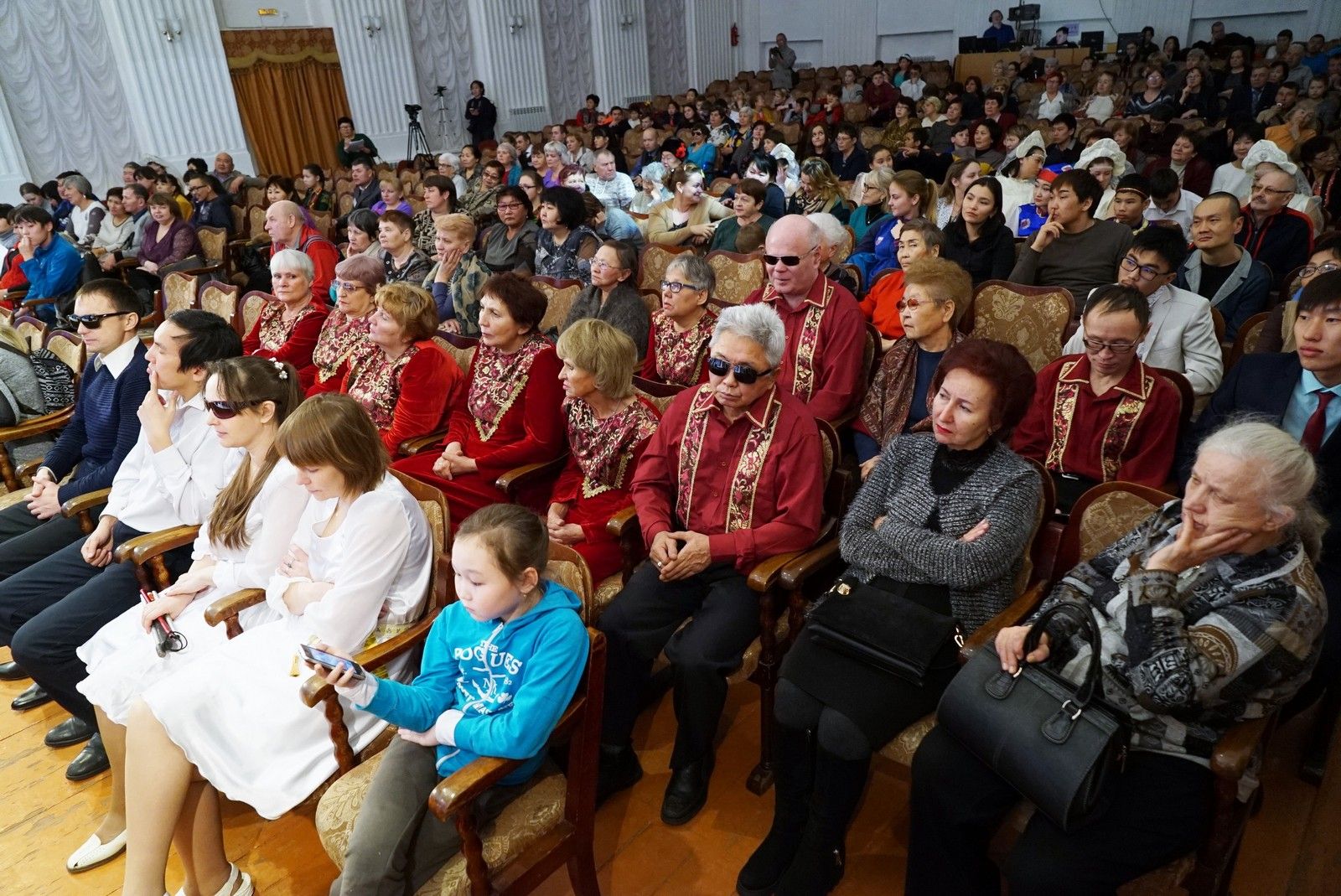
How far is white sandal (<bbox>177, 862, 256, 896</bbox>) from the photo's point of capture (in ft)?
6.41

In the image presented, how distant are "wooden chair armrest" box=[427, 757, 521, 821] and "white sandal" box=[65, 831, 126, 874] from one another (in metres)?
1.28

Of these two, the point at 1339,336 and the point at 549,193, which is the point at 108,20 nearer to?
the point at 549,193

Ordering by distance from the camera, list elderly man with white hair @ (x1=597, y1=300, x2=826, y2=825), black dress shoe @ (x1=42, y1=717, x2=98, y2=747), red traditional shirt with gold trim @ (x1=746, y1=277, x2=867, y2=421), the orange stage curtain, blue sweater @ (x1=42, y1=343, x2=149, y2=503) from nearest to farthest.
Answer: elderly man with white hair @ (x1=597, y1=300, x2=826, y2=825) → black dress shoe @ (x1=42, y1=717, x2=98, y2=747) → blue sweater @ (x1=42, y1=343, x2=149, y2=503) → red traditional shirt with gold trim @ (x1=746, y1=277, x2=867, y2=421) → the orange stage curtain

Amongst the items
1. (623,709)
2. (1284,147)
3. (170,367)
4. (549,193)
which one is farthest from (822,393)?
(1284,147)

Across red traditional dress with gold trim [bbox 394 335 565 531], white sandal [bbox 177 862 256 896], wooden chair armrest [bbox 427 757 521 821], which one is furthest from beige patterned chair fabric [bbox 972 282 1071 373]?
white sandal [bbox 177 862 256 896]

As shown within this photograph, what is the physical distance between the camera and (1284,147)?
6469 millimetres

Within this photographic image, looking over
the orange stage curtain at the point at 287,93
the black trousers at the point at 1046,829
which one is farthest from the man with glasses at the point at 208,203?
the black trousers at the point at 1046,829

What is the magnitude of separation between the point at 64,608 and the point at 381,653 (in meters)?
1.25

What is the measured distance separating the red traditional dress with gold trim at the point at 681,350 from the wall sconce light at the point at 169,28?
9926 mm

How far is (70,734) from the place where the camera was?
260cm

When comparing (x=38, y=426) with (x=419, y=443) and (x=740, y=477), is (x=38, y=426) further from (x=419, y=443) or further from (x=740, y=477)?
(x=740, y=477)

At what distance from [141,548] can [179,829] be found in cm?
82

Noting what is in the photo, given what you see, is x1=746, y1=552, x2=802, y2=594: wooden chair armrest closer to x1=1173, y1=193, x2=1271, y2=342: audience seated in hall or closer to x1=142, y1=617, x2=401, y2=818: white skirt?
x1=142, y1=617, x2=401, y2=818: white skirt

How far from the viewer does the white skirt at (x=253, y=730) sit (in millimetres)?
1795
